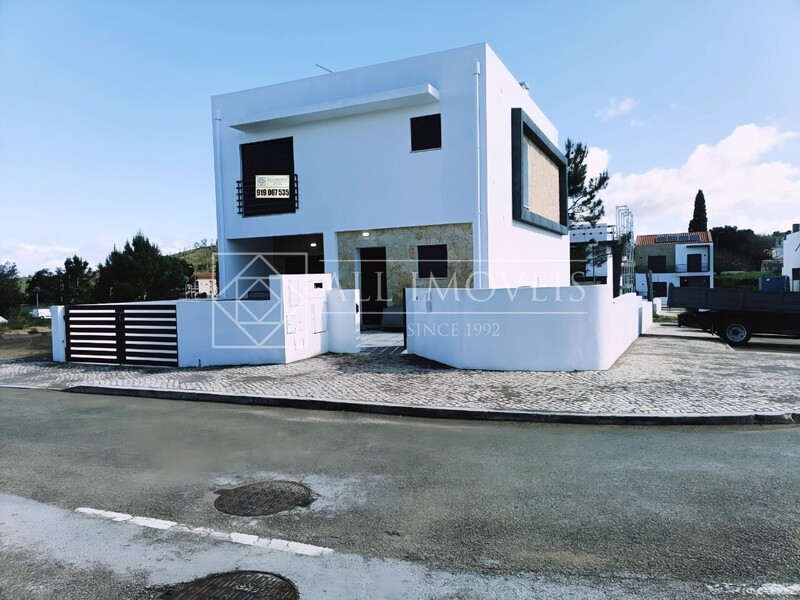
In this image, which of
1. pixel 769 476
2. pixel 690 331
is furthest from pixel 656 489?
pixel 690 331

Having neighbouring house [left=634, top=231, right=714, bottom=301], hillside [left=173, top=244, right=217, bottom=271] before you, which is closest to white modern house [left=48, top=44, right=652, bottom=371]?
neighbouring house [left=634, top=231, right=714, bottom=301]

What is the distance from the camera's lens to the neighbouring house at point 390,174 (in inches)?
599

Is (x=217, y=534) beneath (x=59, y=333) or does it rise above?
beneath

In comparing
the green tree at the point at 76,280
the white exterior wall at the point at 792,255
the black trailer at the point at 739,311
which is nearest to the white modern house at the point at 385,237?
the black trailer at the point at 739,311

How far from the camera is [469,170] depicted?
15.0m

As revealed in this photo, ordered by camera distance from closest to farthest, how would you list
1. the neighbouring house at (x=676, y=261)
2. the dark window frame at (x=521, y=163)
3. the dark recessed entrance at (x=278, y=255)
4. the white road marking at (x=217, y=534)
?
the white road marking at (x=217, y=534) → the dark window frame at (x=521, y=163) → the dark recessed entrance at (x=278, y=255) → the neighbouring house at (x=676, y=261)

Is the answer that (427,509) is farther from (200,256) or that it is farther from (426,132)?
(200,256)

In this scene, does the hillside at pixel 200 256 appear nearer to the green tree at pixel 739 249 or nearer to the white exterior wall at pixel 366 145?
the white exterior wall at pixel 366 145

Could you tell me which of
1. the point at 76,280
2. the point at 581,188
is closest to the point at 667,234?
the point at 581,188

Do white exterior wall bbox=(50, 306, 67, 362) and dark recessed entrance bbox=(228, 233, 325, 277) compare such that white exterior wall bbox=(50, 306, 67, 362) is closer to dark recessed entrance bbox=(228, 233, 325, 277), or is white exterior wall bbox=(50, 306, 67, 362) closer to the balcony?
dark recessed entrance bbox=(228, 233, 325, 277)

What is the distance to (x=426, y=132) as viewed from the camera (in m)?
15.8

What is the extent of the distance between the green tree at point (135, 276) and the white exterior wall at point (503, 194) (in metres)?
18.6

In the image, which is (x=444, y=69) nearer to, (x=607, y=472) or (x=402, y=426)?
(x=402, y=426)

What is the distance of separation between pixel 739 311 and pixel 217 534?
627 inches
